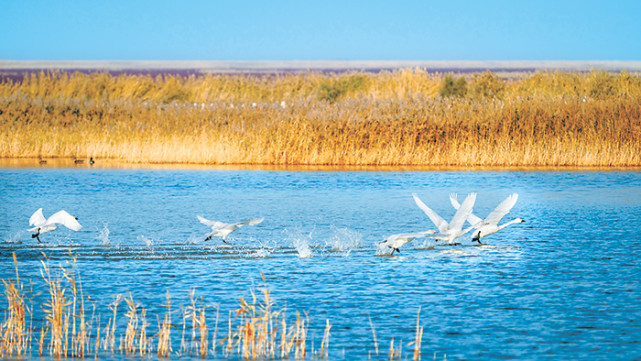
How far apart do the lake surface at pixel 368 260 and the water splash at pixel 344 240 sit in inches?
1.5

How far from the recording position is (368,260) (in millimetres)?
11320

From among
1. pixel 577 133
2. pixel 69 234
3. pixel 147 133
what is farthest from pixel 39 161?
pixel 577 133

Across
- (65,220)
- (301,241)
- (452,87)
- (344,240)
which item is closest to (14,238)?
(65,220)

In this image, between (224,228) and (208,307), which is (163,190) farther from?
(208,307)

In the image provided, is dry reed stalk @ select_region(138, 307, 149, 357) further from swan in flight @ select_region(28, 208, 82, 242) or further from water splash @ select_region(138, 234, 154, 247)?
water splash @ select_region(138, 234, 154, 247)

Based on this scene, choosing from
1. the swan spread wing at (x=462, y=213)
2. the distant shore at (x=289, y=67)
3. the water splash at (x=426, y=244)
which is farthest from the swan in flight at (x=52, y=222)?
the distant shore at (x=289, y=67)

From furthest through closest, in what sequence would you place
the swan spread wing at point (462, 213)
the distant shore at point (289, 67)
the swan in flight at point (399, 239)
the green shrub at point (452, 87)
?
the distant shore at point (289, 67) < the green shrub at point (452, 87) < the swan spread wing at point (462, 213) < the swan in flight at point (399, 239)

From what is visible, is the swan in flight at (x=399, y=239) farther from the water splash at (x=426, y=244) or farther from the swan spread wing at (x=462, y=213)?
the water splash at (x=426, y=244)

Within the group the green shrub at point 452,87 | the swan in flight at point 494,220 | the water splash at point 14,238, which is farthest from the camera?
the green shrub at point 452,87

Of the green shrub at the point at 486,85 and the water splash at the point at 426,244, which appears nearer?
the water splash at the point at 426,244

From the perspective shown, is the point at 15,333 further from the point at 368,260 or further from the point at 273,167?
the point at 273,167

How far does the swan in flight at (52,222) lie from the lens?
1146 centimetres

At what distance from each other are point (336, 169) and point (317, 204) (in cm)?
631

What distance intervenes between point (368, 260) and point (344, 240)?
163cm
